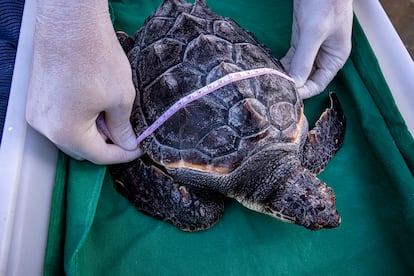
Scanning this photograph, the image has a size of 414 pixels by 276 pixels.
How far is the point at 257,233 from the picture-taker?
103 cm

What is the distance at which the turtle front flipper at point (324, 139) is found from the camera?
108cm

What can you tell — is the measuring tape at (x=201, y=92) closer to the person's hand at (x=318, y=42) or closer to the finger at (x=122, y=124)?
the finger at (x=122, y=124)

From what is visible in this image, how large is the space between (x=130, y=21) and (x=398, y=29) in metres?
0.93

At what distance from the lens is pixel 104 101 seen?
2.71 feet

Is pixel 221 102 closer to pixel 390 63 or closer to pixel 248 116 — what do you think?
pixel 248 116

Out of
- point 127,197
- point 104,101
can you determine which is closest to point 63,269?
point 127,197

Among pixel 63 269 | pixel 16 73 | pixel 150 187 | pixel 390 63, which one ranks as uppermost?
pixel 390 63

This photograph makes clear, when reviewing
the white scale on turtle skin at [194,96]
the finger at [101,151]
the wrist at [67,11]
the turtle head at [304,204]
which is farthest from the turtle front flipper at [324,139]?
the wrist at [67,11]

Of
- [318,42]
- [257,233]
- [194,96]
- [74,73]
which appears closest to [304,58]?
[318,42]

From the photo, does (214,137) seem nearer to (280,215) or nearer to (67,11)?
(280,215)

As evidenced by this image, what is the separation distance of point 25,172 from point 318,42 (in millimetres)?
717

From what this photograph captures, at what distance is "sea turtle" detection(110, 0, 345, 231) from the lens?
939 millimetres

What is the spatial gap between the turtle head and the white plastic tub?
1.07ft

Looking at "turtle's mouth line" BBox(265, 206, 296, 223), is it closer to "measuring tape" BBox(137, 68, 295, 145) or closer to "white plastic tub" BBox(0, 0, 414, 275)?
"measuring tape" BBox(137, 68, 295, 145)
